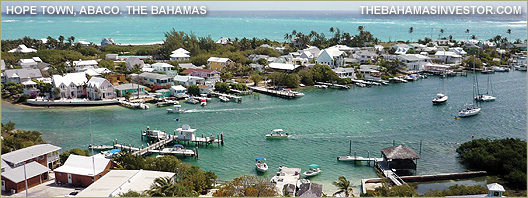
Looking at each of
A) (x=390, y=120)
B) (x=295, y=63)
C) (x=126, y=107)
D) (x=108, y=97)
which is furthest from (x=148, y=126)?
(x=295, y=63)

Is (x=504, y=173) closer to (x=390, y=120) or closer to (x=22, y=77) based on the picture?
(x=390, y=120)

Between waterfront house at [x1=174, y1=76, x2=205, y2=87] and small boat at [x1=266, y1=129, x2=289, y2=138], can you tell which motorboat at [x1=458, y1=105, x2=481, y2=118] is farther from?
waterfront house at [x1=174, y1=76, x2=205, y2=87]

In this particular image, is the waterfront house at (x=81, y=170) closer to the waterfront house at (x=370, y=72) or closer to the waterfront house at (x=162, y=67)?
the waterfront house at (x=162, y=67)

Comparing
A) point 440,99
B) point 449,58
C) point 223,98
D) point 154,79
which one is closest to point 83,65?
point 154,79

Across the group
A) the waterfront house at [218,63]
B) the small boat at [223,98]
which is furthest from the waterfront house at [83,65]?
the small boat at [223,98]

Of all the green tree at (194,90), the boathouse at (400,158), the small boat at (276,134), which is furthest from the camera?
the green tree at (194,90)

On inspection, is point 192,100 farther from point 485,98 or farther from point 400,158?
point 485,98
